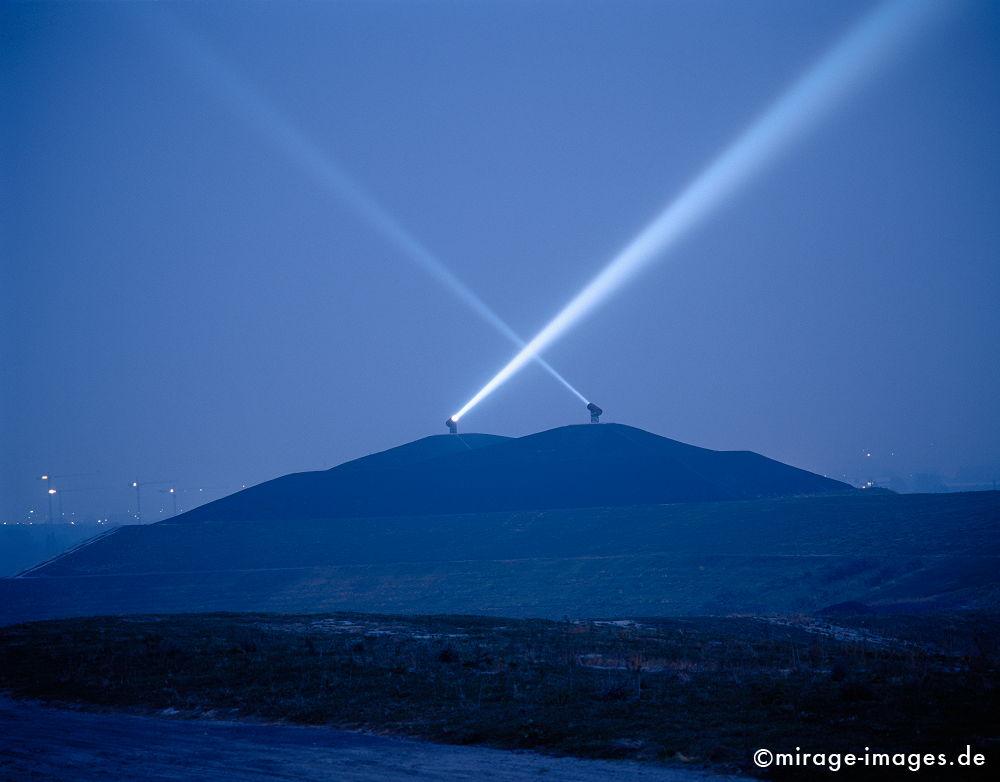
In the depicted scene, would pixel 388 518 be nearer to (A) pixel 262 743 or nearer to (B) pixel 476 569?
(B) pixel 476 569

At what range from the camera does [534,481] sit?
98062 millimetres

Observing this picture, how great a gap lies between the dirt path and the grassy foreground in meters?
0.84

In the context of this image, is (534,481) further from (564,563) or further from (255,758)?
(255,758)

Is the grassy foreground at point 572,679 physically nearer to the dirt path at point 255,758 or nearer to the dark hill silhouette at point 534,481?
the dirt path at point 255,758

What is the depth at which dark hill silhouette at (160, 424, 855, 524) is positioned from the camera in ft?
302

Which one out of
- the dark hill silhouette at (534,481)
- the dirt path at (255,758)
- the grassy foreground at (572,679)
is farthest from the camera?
the dark hill silhouette at (534,481)

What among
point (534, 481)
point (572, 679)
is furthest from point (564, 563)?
point (572, 679)

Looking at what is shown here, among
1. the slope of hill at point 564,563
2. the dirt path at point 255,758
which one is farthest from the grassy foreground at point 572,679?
the slope of hill at point 564,563

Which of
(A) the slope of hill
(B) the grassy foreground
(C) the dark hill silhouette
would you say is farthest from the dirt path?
(C) the dark hill silhouette

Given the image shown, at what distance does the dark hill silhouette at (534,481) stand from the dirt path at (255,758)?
237ft

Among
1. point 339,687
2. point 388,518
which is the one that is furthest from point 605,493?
point 339,687

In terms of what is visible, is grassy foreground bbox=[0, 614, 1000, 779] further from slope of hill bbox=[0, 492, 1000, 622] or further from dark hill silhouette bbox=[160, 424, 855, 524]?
dark hill silhouette bbox=[160, 424, 855, 524]

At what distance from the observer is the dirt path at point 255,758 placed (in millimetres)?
13852

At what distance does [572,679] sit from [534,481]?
7721 centimetres
